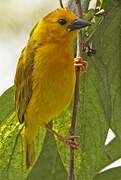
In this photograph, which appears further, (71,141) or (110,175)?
(110,175)

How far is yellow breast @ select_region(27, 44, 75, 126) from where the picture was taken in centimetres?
155

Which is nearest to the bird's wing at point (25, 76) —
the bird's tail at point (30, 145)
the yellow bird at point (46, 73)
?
the yellow bird at point (46, 73)

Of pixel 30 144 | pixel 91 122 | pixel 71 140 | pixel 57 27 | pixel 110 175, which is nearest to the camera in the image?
pixel 71 140

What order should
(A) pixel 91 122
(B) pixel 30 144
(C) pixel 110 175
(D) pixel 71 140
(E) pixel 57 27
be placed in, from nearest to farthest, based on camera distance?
(D) pixel 71 140
(A) pixel 91 122
(C) pixel 110 175
(B) pixel 30 144
(E) pixel 57 27

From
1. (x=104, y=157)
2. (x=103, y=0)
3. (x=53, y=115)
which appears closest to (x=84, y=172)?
(x=104, y=157)

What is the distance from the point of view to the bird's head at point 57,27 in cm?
152

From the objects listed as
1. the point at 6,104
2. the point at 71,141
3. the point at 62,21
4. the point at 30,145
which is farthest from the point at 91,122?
the point at 62,21

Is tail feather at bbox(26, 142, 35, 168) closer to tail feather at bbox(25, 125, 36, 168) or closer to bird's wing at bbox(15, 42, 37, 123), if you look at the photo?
tail feather at bbox(25, 125, 36, 168)

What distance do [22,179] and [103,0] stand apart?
1.59 ft

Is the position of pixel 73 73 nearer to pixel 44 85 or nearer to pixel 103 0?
pixel 44 85

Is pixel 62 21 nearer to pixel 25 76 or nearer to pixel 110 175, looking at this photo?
pixel 25 76

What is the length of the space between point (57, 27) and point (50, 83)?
0.19 meters

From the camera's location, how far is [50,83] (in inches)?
62.5

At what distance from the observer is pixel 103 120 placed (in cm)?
126
